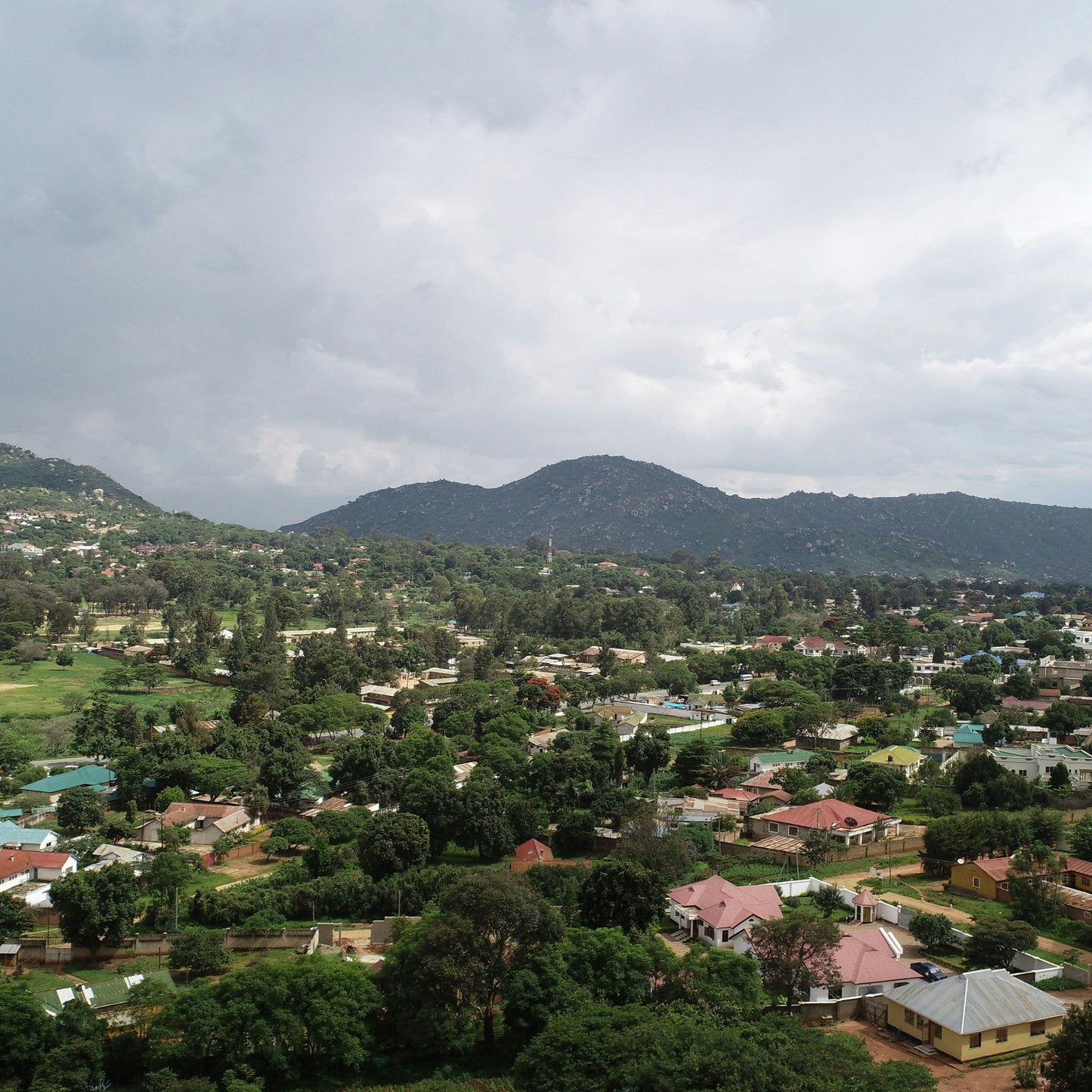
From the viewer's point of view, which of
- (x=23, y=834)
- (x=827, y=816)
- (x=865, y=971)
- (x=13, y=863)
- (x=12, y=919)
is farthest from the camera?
(x=23, y=834)

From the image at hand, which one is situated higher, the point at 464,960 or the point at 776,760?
the point at 464,960

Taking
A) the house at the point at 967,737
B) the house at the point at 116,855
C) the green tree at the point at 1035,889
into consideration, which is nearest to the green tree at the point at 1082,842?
the green tree at the point at 1035,889

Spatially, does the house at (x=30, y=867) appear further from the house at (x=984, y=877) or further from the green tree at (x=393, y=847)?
the house at (x=984, y=877)

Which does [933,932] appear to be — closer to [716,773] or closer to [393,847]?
[393,847]

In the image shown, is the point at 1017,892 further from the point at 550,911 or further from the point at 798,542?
the point at 798,542

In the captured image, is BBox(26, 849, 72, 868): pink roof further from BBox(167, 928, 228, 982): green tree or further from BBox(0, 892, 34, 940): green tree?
BBox(167, 928, 228, 982): green tree

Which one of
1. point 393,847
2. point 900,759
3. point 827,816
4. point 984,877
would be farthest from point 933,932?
point 900,759
